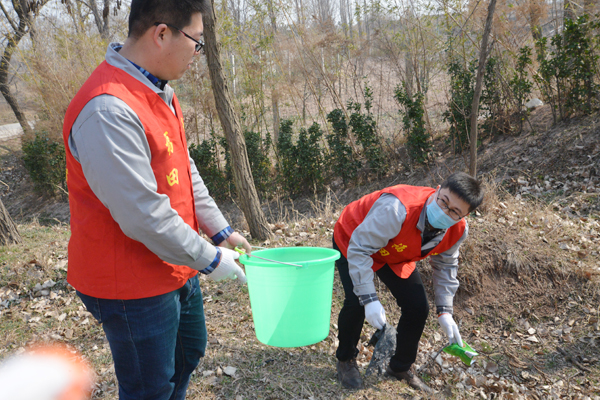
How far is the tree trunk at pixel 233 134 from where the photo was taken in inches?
179

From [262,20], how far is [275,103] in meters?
1.72

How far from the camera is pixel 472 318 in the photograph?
3613 millimetres

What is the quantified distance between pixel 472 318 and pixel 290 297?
227 cm

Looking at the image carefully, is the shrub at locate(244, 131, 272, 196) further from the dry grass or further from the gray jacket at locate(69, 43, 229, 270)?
the gray jacket at locate(69, 43, 229, 270)

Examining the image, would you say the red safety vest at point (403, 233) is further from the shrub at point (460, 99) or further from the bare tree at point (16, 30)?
the bare tree at point (16, 30)

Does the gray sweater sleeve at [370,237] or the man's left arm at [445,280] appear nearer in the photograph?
the gray sweater sleeve at [370,237]

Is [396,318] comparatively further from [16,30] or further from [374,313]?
[16,30]

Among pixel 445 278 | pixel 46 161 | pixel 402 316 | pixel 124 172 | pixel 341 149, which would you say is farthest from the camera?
pixel 46 161

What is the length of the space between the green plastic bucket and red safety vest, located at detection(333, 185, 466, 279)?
0.29 meters

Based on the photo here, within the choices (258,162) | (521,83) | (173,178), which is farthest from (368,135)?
(173,178)

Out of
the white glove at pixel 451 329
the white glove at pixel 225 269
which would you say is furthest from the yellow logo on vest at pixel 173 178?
the white glove at pixel 451 329

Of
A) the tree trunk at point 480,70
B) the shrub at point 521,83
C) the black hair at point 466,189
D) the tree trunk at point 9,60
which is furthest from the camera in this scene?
the tree trunk at point 9,60

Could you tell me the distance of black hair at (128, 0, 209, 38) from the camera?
4.43 feet

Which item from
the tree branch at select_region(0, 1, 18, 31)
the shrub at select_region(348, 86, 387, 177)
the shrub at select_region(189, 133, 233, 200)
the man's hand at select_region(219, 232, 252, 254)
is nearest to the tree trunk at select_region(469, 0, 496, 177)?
the shrub at select_region(348, 86, 387, 177)
